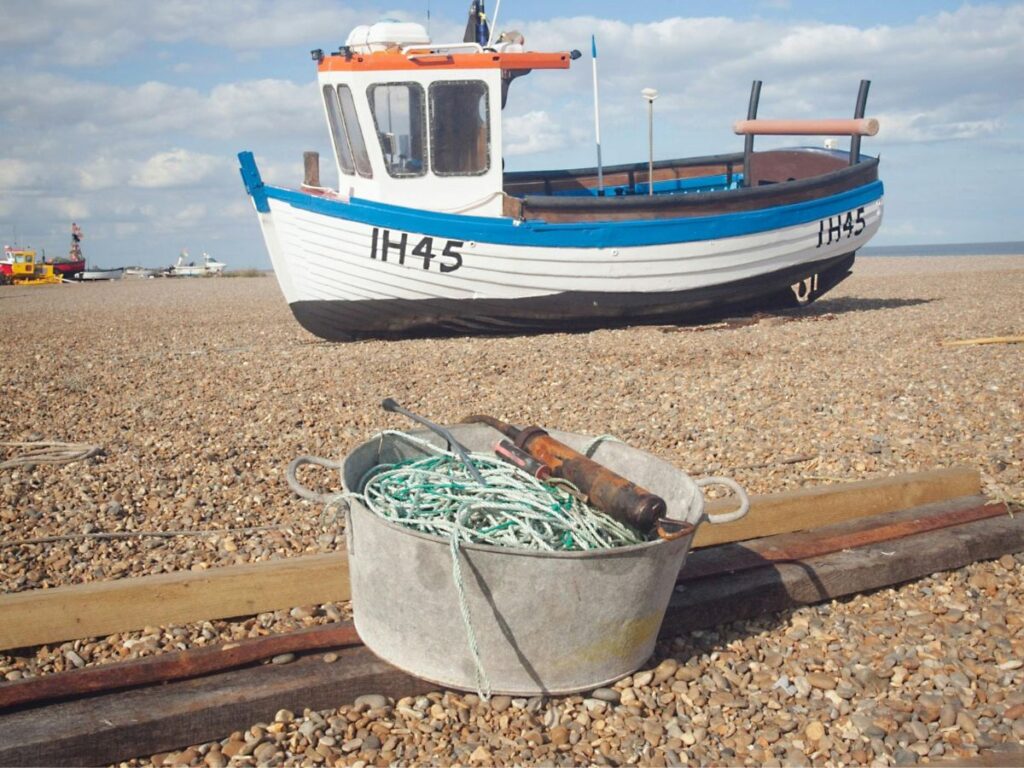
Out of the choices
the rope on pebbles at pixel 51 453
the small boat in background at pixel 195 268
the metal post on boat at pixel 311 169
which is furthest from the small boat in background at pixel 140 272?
the rope on pebbles at pixel 51 453

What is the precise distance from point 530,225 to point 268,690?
7345 mm

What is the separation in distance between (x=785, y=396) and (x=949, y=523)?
2574mm

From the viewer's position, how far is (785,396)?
21.1 ft

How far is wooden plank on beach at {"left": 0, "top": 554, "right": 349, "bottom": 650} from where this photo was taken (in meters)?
2.95

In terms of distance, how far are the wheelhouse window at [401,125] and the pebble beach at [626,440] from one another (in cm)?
196

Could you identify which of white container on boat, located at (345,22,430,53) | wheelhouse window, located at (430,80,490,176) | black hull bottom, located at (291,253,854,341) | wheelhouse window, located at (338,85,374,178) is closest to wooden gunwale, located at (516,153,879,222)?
wheelhouse window, located at (430,80,490,176)

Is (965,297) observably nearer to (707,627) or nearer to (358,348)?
(358,348)

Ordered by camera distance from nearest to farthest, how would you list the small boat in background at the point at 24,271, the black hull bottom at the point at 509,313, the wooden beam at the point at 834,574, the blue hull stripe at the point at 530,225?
the wooden beam at the point at 834,574 < the blue hull stripe at the point at 530,225 < the black hull bottom at the point at 509,313 < the small boat in background at the point at 24,271

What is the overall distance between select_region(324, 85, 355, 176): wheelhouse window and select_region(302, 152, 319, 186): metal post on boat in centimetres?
38

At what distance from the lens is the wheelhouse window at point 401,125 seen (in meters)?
9.84

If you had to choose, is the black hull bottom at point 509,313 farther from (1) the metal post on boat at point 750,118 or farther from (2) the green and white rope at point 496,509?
(2) the green and white rope at point 496,509

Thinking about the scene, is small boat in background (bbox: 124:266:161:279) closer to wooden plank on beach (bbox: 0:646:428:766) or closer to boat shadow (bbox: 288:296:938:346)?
boat shadow (bbox: 288:296:938:346)

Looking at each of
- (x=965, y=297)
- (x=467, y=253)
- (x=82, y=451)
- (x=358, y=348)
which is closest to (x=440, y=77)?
(x=467, y=253)

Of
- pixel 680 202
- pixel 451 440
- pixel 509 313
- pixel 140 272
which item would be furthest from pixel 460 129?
pixel 140 272
